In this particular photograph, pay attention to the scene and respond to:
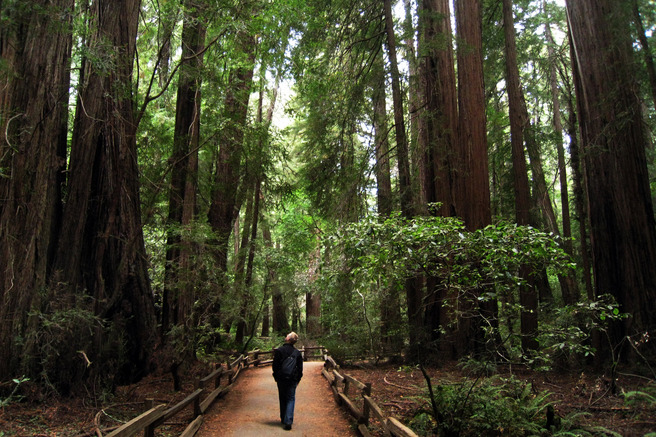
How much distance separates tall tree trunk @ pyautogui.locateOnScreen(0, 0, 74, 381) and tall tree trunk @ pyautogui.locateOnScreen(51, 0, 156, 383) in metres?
0.45

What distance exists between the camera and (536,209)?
1348 cm

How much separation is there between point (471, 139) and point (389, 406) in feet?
25.0

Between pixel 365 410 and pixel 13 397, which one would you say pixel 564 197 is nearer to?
pixel 365 410

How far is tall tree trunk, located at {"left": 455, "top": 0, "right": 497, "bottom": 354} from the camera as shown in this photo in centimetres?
1126

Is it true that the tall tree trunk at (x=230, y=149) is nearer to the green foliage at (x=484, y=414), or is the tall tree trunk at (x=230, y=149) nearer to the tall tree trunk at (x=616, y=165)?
the green foliage at (x=484, y=414)

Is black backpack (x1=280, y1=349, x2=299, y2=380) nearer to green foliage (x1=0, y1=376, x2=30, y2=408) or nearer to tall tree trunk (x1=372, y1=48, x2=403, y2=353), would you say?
green foliage (x1=0, y1=376, x2=30, y2=408)

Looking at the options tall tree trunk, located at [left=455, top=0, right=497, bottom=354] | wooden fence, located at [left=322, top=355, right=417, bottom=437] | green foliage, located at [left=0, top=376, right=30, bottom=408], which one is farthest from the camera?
tall tree trunk, located at [left=455, top=0, right=497, bottom=354]

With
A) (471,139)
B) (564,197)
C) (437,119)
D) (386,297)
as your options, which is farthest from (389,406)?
(564,197)

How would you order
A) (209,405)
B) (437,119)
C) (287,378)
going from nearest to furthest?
(287,378), (209,405), (437,119)

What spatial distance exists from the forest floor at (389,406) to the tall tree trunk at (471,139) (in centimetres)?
294

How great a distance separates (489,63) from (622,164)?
26.4 ft

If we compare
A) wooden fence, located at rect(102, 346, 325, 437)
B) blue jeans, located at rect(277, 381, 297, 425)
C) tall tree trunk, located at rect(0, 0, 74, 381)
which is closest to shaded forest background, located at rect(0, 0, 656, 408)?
tall tree trunk, located at rect(0, 0, 74, 381)

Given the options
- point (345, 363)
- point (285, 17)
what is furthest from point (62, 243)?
point (345, 363)

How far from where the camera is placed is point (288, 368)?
734cm
